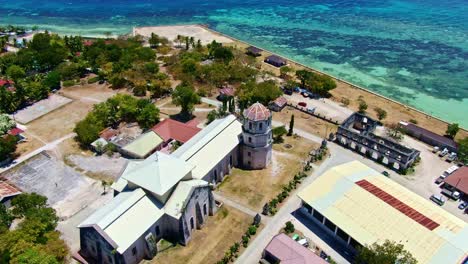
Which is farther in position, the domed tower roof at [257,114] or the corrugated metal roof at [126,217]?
the domed tower roof at [257,114]

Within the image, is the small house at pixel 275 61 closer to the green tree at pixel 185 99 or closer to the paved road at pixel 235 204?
the green tree at pixel 185 99

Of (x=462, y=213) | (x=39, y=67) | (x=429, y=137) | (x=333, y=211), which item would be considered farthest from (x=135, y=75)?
(x=462, y=213)

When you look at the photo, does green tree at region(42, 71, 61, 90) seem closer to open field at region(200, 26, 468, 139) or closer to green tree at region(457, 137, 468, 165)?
open field at region(200, 26, 468, 139)

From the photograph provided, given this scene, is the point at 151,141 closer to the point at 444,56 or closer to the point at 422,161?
the point at 422,161

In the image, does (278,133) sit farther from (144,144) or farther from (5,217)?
(5,217)

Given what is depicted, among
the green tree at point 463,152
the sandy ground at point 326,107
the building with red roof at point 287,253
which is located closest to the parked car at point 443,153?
the green tree at point 463,152

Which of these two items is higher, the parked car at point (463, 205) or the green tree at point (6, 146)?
the green tree at point (6, 146)

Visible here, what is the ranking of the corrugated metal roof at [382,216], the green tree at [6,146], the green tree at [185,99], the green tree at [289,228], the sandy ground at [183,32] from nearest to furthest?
the corrugated metal roof at [382,216]
the green tree at [289,228]
the green tree at [6,146]
the green tree at [185,99]
the sandy ground at [183,32]
